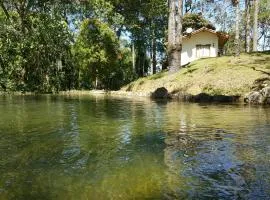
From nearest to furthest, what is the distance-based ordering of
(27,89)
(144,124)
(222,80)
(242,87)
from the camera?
(144,124) → (27,89) → (242,87) → (222,80)

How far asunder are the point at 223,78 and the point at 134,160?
20.2 metres

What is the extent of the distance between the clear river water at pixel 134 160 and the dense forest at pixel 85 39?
30.2 feet

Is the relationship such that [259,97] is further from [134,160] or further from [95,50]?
[95,50]

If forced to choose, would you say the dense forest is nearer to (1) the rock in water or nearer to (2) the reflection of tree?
(1) the rock in water

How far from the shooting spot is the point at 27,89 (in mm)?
23312

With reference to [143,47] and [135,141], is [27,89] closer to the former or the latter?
[135,141]

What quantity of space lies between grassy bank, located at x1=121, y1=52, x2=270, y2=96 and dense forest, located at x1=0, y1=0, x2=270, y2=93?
10.5ft

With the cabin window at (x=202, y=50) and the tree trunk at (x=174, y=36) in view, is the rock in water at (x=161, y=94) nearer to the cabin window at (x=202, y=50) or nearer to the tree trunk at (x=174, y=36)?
the tree trunk at (x=174, y=36)

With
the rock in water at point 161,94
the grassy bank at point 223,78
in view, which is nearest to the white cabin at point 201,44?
the grassy bank at point 223,78

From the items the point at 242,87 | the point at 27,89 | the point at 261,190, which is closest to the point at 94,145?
the point at 261,190

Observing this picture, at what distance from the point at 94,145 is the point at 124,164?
85.7 inches

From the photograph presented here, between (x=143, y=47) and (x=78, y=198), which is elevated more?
(x=143, y=47)

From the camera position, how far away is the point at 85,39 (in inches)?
1913

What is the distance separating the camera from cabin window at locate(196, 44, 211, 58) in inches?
2074
